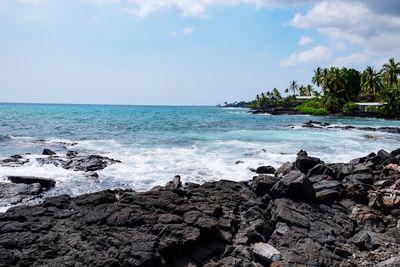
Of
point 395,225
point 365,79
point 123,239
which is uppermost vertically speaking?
point 365,79

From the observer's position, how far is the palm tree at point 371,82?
9875 centimetres

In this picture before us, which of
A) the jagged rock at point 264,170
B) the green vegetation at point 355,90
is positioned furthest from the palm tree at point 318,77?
the jagged rock at point 264,170

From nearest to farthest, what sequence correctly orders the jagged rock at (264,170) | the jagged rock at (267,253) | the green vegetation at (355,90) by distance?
the jagged rock at (267,253) < the jagged rock at (264,170) < the green vegetation at (355,90)

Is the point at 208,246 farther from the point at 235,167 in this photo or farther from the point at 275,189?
the point at 235,167

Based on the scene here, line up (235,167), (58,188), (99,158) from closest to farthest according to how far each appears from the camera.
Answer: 1. (58,188)
2. (235,167)
3. (99,158)

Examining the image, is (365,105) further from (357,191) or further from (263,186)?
(263,186)

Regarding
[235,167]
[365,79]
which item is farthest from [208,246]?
[365,79]

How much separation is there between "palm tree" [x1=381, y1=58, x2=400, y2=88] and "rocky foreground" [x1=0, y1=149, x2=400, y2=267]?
94852 mm

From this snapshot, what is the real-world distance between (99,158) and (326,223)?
16473 millimetres

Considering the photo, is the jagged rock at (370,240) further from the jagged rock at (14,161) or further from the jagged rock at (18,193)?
the jagged rock at (14,161)

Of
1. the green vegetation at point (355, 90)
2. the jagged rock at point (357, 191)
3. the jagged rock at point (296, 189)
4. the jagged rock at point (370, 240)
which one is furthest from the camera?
the green vegetation at point (355, 90)

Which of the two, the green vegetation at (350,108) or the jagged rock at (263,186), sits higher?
the green vegetation at (350,108)

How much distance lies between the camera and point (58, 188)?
57.4 ft

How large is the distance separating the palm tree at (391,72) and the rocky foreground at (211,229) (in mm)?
94852
